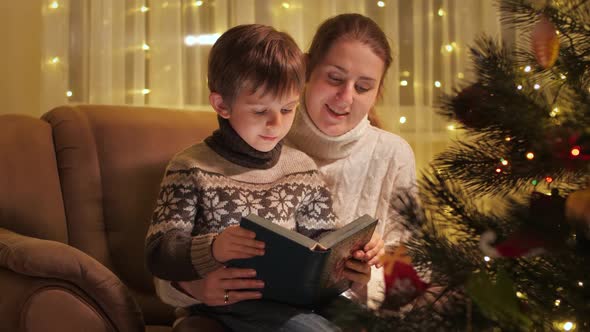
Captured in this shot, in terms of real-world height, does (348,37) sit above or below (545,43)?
above

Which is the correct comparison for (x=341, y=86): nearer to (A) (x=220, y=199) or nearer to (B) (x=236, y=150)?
(B) (x=236, y=150)

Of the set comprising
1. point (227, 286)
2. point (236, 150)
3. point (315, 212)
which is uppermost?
point (236, 150)

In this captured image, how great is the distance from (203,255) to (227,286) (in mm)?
75

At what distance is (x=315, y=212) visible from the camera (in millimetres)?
1634

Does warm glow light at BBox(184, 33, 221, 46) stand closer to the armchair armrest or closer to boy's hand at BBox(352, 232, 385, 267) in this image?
the armchair armrest

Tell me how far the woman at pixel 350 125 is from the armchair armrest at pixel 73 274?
22.3 inches

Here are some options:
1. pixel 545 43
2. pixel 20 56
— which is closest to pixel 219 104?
pixel 545 43

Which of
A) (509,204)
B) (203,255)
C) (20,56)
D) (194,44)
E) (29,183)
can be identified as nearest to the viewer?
(509,204)

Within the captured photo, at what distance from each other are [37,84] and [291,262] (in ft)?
6.16

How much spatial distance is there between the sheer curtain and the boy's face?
1.05 meters

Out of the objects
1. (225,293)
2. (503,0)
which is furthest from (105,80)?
(503,0)

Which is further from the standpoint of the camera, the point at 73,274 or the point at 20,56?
the point at 20,56

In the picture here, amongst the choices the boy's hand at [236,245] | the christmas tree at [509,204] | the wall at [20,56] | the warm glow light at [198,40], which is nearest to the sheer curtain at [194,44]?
the warm glow light at [198,40]

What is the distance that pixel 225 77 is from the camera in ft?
5.12
